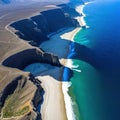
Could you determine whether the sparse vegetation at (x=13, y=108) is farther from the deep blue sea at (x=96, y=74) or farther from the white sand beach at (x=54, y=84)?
the deep blue sea at (x=96, y=74)

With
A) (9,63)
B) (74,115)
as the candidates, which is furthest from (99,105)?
(9,63)

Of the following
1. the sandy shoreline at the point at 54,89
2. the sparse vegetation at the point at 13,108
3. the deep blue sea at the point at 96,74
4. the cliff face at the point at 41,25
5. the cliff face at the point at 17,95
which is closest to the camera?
the sparse vegetation at the point at 13,108

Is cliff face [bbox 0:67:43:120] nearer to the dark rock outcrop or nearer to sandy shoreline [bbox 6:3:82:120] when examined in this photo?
sandy shoreline [bbox 6:3:82:120]

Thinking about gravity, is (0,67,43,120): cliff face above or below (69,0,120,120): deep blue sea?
above

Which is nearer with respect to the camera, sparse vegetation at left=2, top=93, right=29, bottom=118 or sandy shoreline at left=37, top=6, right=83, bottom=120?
sparse vegetation at left=2, top=93, right=29, bottom=118

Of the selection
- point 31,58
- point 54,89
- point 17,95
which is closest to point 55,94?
point 54,89

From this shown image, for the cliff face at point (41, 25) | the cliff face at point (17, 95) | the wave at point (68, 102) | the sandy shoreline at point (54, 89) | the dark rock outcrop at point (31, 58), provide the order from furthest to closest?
the cliff face at point (41, 25), the dark rock outcrop at point (31, 58), the sandy shoreline at point (54, 89), the wave at point (68, 102), the cliff face at point (17, 95)

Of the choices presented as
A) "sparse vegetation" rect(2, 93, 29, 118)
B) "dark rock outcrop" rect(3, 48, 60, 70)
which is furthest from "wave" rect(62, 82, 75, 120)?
"dark rock outcrop" rect(3, 48, 60, 70)

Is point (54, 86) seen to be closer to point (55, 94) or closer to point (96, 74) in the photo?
point (55, 94)

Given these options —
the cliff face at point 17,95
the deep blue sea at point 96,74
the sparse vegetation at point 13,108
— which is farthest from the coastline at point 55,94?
the sparse vegetation at point 13,108
